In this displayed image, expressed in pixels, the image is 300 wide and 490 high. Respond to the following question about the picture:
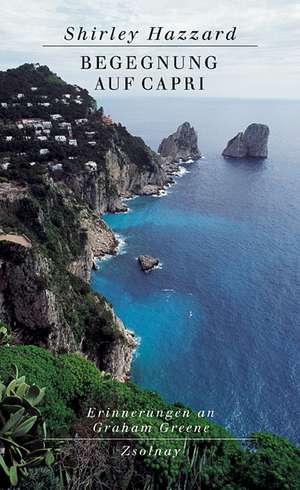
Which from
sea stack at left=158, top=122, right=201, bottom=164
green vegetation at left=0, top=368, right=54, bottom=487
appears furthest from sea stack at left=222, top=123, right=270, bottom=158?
green vegetation at left=0, top=368, right=54, bottom=487

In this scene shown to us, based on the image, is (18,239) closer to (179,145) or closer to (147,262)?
(147,262)

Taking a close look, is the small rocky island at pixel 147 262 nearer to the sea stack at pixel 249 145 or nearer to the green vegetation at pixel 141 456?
the green vegetation at pixel 141 456

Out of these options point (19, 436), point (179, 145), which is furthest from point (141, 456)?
point (179, 145)

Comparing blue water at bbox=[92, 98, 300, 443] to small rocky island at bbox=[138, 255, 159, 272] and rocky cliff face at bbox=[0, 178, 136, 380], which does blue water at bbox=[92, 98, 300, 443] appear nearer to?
small rocky island at bbox=[138, 255, 159, 272]

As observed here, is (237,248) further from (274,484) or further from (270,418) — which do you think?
(274,484)

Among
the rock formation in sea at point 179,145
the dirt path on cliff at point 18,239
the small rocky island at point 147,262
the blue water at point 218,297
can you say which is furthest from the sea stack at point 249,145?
the dirt path on cliff at point 18,239

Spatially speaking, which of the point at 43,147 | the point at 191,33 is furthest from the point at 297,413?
the point at 43,147
